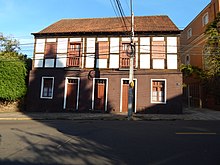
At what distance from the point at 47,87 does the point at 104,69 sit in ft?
18.4

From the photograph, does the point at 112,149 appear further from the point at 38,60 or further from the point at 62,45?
the point at 38,60

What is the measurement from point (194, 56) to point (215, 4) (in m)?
6.84

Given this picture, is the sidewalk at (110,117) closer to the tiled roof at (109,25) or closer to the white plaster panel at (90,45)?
the white plaster panel at (90,45)

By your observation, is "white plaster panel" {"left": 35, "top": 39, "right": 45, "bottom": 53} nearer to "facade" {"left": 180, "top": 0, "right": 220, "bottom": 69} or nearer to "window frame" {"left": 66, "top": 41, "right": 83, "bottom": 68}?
"window frame" {"left": 66, "top": 41, "right": 83, "bottom": 68}

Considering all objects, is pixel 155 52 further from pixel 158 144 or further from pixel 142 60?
pixel 158 144

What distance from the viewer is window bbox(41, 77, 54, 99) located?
70.2 ft

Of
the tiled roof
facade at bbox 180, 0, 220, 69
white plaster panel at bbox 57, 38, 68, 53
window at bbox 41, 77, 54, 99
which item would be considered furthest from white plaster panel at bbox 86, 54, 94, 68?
facade at bbox 180, 0, 220, 69

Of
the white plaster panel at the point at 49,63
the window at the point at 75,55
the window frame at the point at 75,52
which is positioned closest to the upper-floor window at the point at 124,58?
the window frame at the point at 75,52

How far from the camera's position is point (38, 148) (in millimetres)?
7102

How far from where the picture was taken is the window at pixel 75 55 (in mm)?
21250

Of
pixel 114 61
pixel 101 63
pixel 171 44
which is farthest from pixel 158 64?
pixel 101 63

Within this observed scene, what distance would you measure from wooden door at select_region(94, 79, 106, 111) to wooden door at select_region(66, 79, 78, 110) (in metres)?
1.86

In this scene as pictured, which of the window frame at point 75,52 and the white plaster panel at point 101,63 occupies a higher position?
the window frame at point 75,52

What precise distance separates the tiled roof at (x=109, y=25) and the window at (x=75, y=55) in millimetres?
1453
